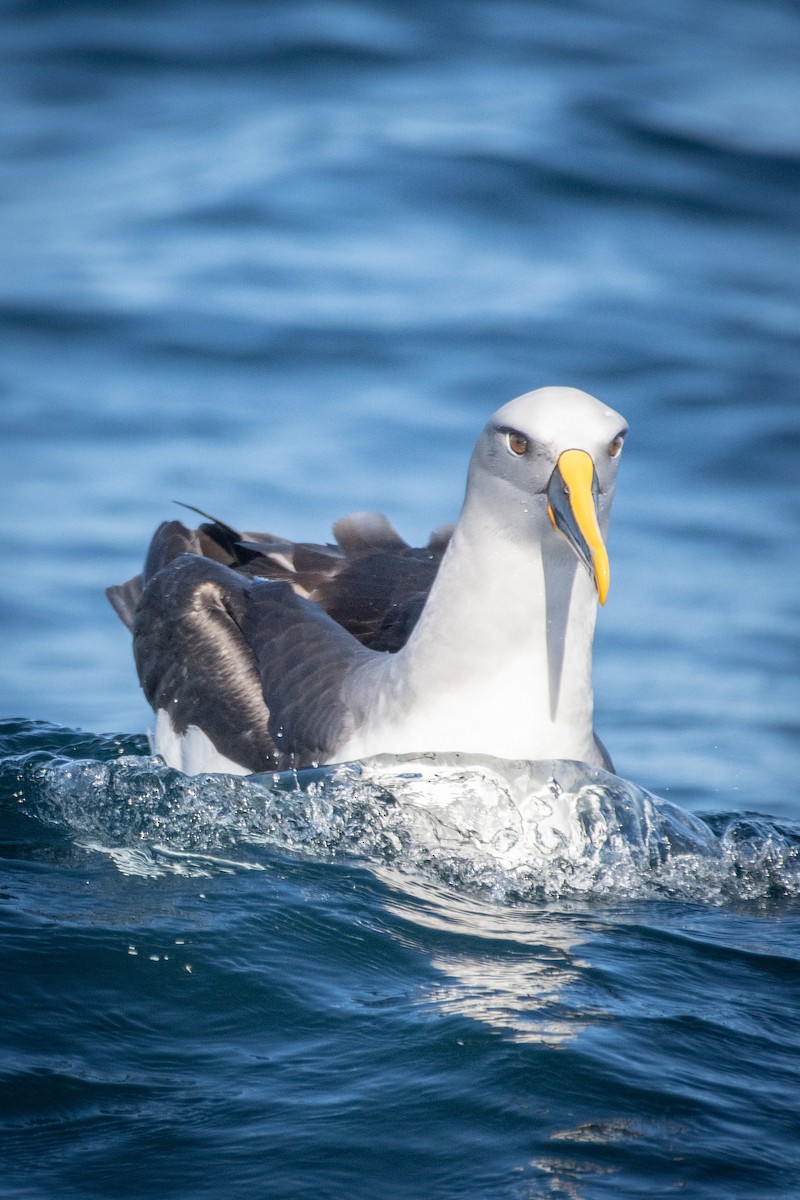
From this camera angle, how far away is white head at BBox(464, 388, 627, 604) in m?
4.39

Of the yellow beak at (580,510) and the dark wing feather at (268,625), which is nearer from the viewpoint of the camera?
the yellow beak at (580,510)

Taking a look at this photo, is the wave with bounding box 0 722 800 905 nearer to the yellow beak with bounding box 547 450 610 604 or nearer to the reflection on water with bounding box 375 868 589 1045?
the reflection on water with bounding box 375 868 589 1045

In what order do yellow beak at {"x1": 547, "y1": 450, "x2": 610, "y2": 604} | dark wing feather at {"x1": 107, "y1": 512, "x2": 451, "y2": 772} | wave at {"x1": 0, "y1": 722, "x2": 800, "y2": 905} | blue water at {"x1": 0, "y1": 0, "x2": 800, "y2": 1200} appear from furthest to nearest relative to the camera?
dark wing feather at {"x1": 107, "y1": 512, "x2": 451, "y2": 772} → wave at {"x1": 0, "y1": 722, "x2": 800, "y2": 905} → yellow beak at {"x1": 547, "y1": 450, "x2": 610, "y2": 604} → blue water at {"x1": 0, "y1": 0, "x2": 800, "y2": 1200}

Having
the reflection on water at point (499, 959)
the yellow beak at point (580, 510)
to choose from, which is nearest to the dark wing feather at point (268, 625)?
the reflection on water at point (499, 959)

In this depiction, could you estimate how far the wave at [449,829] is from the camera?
483 centimetres

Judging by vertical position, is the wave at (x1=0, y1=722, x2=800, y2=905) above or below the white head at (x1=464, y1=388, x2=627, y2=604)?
below

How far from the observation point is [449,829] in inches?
193

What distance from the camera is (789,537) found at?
31.0 ft

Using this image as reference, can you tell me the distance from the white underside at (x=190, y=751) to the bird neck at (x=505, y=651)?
0.91 meters

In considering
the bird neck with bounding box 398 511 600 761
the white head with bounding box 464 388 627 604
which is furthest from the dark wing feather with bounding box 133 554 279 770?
the white head with bounding box 464 388 627 604

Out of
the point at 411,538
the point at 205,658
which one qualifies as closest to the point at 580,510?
the point at 205,658

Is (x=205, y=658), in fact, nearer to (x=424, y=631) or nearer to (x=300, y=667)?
(x=300, y=667)

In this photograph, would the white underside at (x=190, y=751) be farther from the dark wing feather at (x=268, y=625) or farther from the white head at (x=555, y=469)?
the white head at (x=555, y=469)

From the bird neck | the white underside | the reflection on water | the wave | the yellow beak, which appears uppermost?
the yellow beak
